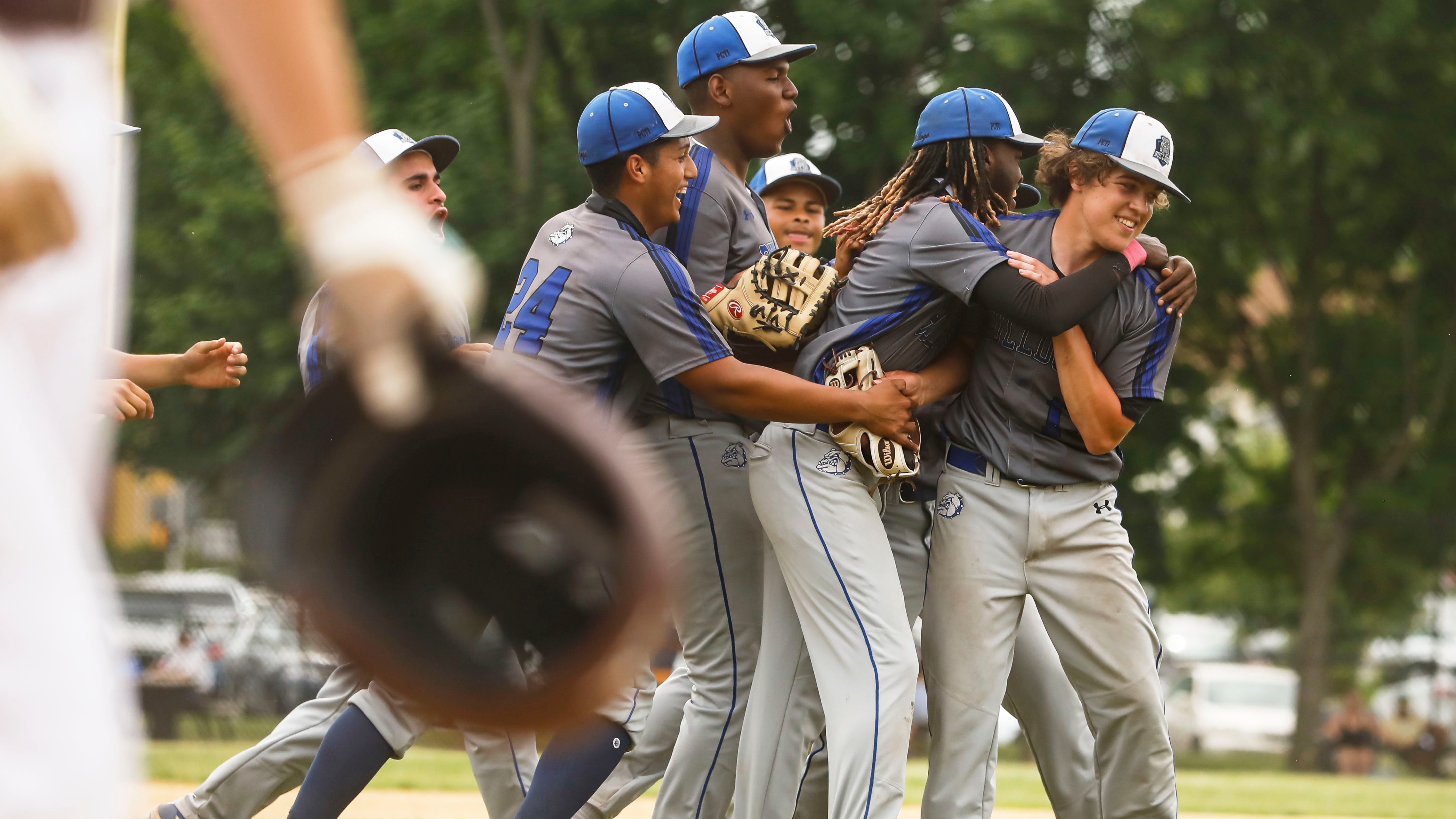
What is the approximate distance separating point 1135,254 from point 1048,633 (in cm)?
123

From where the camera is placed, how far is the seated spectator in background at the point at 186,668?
18.0 meters

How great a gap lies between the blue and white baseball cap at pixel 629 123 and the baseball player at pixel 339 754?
581 mm

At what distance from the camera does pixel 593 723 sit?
76.5 inches

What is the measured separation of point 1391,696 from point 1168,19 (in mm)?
9456

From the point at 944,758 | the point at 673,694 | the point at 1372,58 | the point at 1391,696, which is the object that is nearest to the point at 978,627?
the point at 944,758

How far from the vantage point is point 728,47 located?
567 cm

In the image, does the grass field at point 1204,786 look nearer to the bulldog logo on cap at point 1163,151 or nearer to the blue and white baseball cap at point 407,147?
the blue and white baseball cap at point 407,147

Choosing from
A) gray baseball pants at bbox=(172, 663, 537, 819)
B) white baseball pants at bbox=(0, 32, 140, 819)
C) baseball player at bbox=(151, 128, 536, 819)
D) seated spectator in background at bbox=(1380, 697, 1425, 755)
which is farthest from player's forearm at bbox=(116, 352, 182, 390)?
seated spectator in background at bbox=(1380, 697, 1425, 755)

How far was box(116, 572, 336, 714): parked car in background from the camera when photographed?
1775 centimetres

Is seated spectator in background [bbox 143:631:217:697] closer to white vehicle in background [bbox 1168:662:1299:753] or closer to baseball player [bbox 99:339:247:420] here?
baseball player [bbox 99:339:247:420]

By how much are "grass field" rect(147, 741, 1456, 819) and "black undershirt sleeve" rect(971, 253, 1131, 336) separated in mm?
4627

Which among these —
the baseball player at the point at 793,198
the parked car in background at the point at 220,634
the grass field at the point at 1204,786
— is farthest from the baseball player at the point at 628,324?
the parked car in background at the point at 220,634

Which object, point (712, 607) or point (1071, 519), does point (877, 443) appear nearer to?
point (1071, 519)

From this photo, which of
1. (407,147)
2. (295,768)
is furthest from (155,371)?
(295,768)
